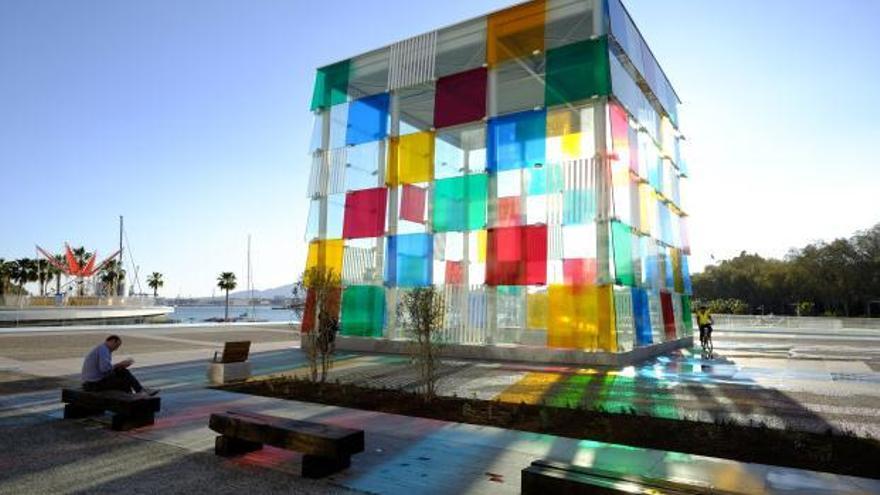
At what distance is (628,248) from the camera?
22.0 metres

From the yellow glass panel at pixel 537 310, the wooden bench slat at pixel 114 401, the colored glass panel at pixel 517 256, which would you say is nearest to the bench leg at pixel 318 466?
the wooden bench slat at pixel 114 401

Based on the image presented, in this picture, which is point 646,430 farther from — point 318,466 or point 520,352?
point 520,352

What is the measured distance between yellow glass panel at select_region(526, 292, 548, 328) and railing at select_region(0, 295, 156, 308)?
180 ft

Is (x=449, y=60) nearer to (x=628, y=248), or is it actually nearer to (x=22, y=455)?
(x=628, y=248)

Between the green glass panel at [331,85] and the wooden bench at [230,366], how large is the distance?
1682 cm

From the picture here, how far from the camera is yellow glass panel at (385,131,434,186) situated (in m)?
25.0

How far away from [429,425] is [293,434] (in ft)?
10.8

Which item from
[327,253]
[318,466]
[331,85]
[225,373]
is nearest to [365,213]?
[327,253]

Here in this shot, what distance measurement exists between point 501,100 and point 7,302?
53.2 meters

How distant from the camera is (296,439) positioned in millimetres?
6719

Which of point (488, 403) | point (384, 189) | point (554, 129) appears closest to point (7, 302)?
point (384, 189)

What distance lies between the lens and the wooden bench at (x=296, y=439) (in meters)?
6.56

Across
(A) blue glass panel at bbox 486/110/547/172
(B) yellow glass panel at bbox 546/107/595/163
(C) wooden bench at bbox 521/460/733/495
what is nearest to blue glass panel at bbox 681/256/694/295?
(B) yellow glass panel at bbox 546/107/595/163

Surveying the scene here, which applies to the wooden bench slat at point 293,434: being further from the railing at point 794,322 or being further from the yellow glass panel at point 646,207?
the railing at point 794,322
